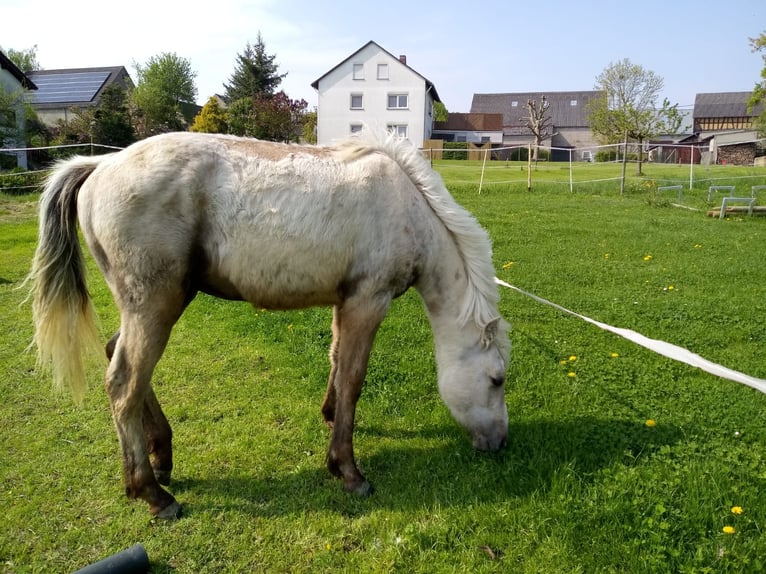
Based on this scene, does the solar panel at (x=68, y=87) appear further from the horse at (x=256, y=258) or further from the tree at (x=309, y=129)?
the horse at (x=256, y=258)

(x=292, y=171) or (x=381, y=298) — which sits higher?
(x=292, y=171)

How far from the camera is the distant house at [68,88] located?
39062 millimetres

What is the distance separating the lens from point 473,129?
58.4m

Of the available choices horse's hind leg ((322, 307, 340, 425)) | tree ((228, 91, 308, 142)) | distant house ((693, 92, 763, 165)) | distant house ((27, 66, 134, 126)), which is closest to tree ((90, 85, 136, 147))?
distant house ((27, 66, 134, 126))

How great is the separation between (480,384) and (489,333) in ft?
1.11

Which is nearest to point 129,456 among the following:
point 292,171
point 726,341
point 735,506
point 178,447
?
point 178,447

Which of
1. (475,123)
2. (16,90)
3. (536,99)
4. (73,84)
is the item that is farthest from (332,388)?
(536,99)

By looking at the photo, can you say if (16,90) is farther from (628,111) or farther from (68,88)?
(628,111)

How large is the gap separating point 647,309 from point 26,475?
6315 millimetres

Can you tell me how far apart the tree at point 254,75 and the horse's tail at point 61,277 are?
50.8 meters

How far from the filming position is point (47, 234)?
125 inches

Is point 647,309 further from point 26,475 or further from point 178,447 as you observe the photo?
point 26,475

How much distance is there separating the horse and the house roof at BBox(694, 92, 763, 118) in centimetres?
8247

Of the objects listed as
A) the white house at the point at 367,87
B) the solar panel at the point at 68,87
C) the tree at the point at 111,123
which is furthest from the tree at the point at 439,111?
the tree at the point at 111,123
